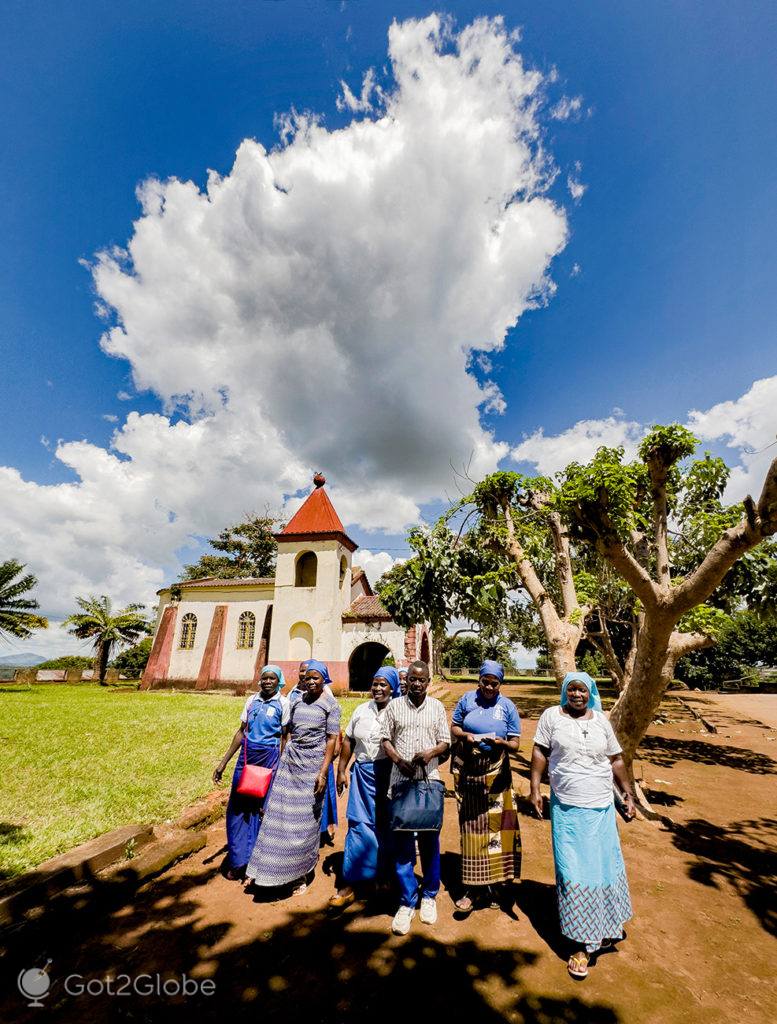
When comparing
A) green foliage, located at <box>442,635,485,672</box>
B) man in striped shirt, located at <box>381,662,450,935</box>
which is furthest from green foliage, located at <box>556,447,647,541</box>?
green foliage, located at <box>442,635,485,672</box>

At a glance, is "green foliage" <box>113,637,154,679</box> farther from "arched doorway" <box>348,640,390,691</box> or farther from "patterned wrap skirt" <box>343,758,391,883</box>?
"patterned wrap skirt" <box>343,758,391,883</box>

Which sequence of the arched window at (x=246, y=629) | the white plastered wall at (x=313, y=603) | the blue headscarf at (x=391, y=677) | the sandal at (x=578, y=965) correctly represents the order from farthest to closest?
the arched window at (x=246, y=629) → the white plastered wall at (x=313, y=603) → the blue headscarf at (x=391, y=677) → the sandal at (x=578, y=965)

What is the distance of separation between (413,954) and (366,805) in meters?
1.07

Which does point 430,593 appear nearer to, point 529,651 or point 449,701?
point 449,701

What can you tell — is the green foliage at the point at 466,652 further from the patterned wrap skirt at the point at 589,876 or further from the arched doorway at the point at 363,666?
the patterned wrap skirt at the point at 589,876

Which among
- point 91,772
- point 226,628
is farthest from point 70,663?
point 91,772

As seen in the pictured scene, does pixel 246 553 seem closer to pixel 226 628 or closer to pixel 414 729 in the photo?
pixel 226 628

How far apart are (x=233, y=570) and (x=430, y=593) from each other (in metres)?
31.5

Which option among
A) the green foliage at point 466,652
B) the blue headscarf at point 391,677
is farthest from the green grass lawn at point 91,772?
the green foliage at point 466,652

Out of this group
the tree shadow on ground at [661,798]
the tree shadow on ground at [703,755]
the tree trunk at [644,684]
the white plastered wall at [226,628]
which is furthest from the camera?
the white plastered wall at [226,628]

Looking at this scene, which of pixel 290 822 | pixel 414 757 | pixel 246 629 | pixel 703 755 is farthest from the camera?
pixel 246 629

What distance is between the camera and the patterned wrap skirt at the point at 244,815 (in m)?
4.15

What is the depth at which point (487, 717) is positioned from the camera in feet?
13.1

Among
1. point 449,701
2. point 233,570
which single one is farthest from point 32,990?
point 233,570
